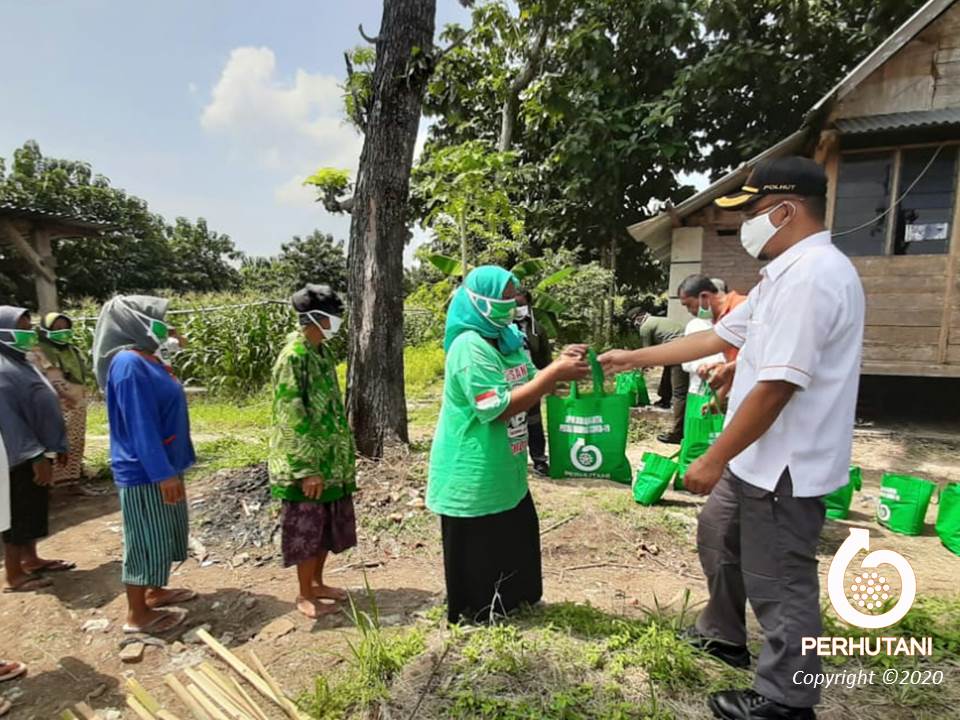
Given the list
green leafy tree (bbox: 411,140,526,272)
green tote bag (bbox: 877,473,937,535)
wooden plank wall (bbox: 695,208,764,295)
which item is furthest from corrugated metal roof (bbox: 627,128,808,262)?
green tote bag (bbox: 877,473,937,535)

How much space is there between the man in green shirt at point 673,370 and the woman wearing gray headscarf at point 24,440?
571 centimetres

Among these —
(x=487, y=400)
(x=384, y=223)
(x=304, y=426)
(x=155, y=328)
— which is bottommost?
(x=304, y=426)

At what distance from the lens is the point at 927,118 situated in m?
6.50

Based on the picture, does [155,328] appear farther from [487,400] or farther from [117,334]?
[487,400]

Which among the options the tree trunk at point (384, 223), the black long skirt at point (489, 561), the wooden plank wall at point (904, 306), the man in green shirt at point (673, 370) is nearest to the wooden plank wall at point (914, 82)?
the wooden plank wall at point (904, 306)

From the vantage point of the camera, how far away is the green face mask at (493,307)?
2.29 meters

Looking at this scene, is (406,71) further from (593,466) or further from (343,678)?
(343,678)

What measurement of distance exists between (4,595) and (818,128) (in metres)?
9.62

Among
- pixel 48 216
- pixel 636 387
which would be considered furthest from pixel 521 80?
pixel 48 216

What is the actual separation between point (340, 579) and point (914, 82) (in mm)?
8685

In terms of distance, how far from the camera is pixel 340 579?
12.3 feet

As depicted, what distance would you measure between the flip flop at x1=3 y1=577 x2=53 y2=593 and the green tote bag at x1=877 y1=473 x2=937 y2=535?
248 inches

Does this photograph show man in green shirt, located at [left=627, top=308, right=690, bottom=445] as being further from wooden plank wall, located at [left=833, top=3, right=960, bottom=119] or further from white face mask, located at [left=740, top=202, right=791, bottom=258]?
white face mask, located at [left=740, top=202, right=791, bottom=258]

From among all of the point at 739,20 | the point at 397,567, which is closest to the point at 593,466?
the point at 397,567
